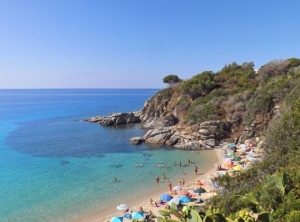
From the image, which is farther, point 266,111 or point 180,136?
point 180,136

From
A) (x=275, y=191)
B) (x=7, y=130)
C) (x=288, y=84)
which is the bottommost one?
(x=7, y=130)

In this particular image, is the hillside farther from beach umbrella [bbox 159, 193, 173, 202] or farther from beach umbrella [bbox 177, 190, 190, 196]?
beach umbrella [bbox 159, 193, 173, 202]

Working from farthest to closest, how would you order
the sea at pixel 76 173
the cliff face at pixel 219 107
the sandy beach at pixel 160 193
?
1. the cliff face at pixel 219 107
2. the sea at pixel 76 173
3. the sandy beach at pixel 160 193

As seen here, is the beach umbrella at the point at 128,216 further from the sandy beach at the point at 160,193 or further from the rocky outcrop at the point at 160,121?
the rocky outcrop at the point at 160,121

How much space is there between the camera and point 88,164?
113 feet

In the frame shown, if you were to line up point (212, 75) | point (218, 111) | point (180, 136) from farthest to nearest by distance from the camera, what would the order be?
point (212, 75), point (218, 111), point (180, 136)

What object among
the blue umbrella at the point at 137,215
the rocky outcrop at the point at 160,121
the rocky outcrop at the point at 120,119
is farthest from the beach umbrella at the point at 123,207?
the rocky outcrop at the point at 120,119

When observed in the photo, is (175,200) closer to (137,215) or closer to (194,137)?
(137,215)

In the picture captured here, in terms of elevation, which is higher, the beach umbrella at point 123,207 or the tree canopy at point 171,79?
the tree canopy at point 171,79

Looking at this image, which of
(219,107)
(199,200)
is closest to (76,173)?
(199,200)

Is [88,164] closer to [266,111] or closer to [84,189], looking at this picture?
[84,189]

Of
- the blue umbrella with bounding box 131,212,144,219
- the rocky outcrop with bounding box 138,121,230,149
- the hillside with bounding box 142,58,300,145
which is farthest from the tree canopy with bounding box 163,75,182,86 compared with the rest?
the blue umbrella with bounding box 131,212,144,219

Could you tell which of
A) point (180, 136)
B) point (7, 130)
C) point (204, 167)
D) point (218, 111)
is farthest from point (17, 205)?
point (7, 130)

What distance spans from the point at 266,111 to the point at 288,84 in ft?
18.0
